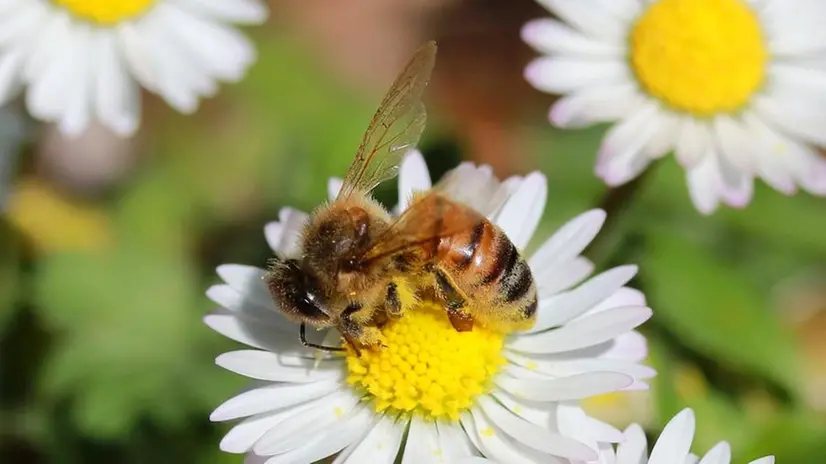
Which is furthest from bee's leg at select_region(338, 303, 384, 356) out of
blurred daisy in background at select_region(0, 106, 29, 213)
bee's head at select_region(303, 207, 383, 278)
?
blurred daisy in background at select_region(0, 106, 29, 213)

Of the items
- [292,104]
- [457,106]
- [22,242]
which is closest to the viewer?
[22,242]

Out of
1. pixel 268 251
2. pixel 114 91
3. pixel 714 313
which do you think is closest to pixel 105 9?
pixel 114 91

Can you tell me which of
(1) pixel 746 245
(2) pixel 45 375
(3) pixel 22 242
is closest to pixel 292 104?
(3) pixel 22 242

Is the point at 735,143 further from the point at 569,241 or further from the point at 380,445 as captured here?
the point at 380,445

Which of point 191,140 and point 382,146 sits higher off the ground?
point 382,146

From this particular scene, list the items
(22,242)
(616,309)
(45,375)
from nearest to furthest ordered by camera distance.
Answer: (616,309)
(45,375)
(22,242)

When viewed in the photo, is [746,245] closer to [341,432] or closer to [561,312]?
[561,312]
